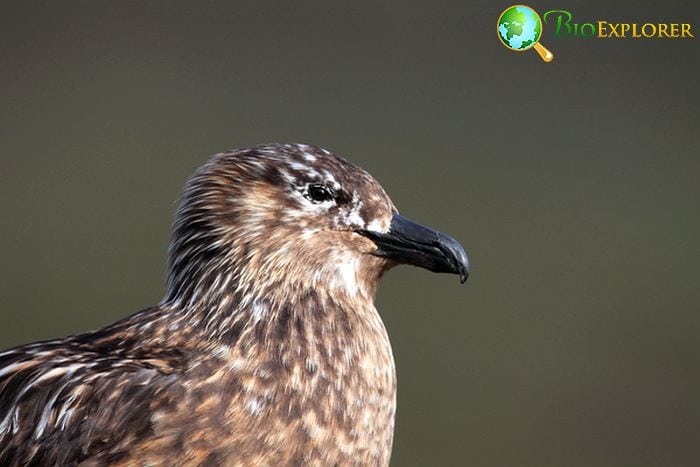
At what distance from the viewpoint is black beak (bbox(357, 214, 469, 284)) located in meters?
3.16

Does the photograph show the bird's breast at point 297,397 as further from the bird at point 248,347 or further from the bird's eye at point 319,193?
the bird's eye at point 319,193

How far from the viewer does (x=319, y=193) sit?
10.4ft

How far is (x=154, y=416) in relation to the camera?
2.82m

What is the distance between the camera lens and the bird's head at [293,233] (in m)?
3.11

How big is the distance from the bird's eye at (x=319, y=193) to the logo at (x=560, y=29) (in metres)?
5.26

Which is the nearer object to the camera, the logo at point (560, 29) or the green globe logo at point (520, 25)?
the green globe logo at point (520, 25)

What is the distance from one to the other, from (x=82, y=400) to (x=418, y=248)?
925 mm

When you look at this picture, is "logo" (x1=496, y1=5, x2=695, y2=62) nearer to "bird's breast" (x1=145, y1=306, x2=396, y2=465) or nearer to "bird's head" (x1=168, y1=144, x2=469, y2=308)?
"bird's head" (x1=168, y1=144, x2=469, y2=308)

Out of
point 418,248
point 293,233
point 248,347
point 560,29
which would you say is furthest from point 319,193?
point 560,29

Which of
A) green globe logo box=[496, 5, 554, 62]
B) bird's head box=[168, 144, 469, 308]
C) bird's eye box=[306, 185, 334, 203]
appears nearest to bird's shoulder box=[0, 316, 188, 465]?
bird's head box=[168, 144, 469, 308]

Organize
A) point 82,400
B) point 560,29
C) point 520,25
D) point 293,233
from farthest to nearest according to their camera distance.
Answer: point 560,29 < point 520,25 < point 293,233 < point 82,400

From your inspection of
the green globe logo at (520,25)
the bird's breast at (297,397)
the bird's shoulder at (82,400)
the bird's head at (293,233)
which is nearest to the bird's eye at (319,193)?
the bird's head at (293,233)

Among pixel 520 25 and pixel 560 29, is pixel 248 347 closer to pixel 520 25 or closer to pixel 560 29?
pixel 520 25

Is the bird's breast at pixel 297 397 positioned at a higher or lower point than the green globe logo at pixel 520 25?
lower
